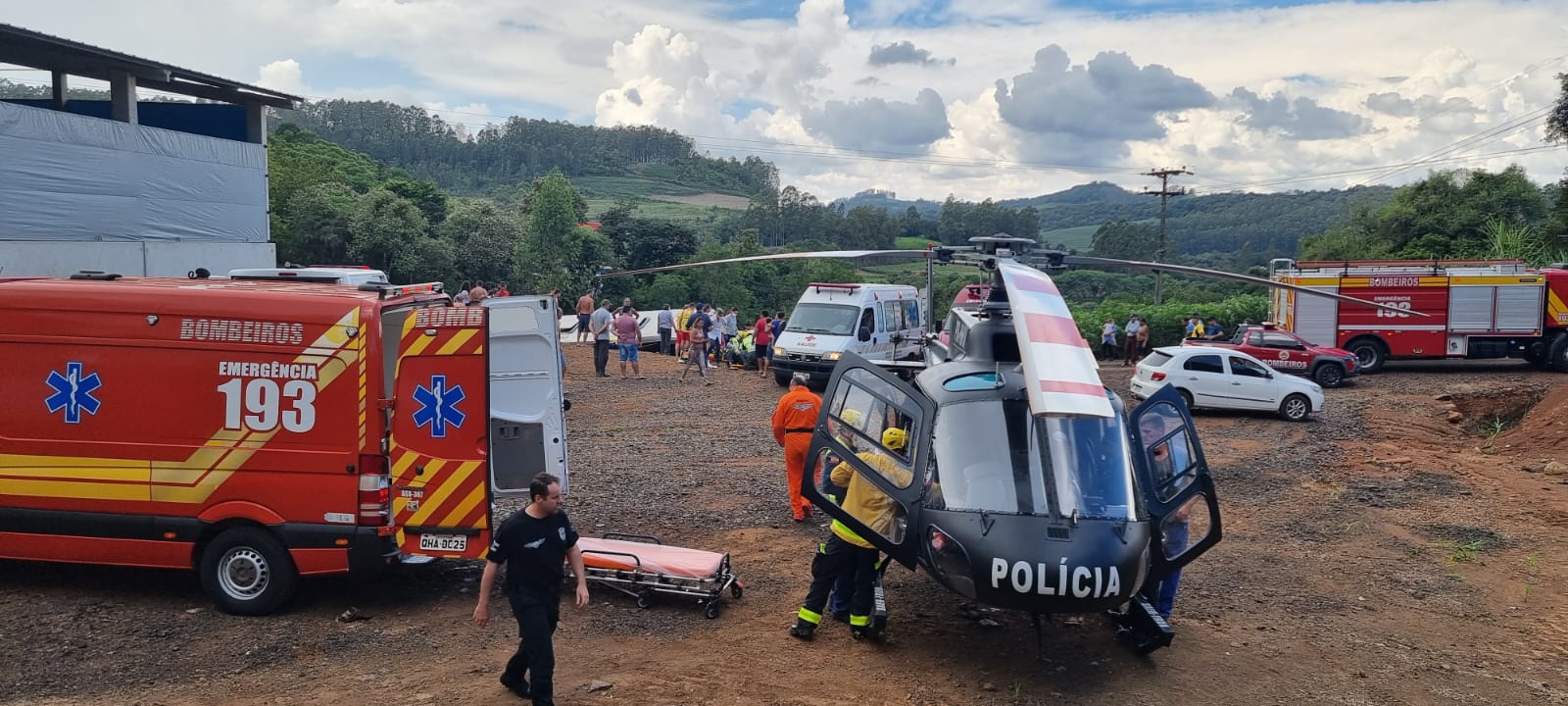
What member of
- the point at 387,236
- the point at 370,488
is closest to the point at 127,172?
the point at 387,236

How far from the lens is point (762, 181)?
142 metres

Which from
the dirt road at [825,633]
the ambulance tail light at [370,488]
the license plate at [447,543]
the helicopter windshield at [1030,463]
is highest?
the helicopter windshield at [1030,463]

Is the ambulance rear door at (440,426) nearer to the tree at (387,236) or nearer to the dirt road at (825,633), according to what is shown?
the dirt road at (825,633)

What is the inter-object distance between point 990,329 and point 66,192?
66.1ft

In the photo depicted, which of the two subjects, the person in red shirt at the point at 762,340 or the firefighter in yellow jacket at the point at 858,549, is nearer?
the firefighter in yellow jacket at the point at 858,549

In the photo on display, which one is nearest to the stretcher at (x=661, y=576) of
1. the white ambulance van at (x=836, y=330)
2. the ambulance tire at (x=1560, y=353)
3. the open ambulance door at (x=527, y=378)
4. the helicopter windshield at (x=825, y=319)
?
the open ambulance door at (x=527, y=378)

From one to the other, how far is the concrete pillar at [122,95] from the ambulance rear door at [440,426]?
20017mm

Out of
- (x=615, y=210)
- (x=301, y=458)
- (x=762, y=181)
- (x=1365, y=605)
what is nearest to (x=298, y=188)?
(x=615, y=210)

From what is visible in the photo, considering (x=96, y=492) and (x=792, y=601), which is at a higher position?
(x=96, y=492)

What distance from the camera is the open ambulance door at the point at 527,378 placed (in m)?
8.39

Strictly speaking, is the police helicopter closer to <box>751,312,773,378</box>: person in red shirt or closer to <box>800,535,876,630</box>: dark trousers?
<box>800,535,876,630</box>: dark trousers

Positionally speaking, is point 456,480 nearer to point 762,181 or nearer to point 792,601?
point 792,601

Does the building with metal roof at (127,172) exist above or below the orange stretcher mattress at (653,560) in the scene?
above

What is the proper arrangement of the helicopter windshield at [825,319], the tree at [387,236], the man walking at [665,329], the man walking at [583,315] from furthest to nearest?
the tree at [387,236]
the man walking at [665,329]
the man walking at [583,315]
the helicopter windshield at [825,319]
